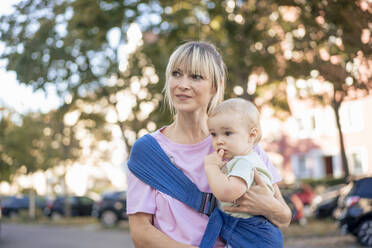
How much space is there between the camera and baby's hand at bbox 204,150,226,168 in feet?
7.67

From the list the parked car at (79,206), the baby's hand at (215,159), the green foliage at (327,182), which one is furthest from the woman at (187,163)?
the green foliage at (327,182)

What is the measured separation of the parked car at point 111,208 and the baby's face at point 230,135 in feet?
68.1

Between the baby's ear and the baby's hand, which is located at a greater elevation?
the baby's ear

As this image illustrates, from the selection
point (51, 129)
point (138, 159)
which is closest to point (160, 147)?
point (138, 159)

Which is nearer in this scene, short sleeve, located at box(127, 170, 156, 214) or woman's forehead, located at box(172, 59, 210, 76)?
short sleeve, located at box(127, 170, 156, 214)

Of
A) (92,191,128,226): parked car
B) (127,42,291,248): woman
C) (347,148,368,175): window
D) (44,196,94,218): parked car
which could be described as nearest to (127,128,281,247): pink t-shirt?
(127,42,291,248): woman

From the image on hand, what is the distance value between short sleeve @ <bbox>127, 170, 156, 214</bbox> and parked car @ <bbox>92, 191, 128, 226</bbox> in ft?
67.8

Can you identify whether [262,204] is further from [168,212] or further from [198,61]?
[198,61]

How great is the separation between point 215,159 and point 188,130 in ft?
1.03

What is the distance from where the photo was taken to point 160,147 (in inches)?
97.8

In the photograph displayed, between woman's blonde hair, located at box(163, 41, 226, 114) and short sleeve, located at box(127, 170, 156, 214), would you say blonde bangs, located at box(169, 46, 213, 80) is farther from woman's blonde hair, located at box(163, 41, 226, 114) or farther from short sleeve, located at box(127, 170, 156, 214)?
short sleeve, located at box(127, 170, 156, 214)

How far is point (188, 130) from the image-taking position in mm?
2605

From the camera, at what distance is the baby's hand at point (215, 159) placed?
2.34 meters

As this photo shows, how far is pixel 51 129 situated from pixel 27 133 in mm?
1603
